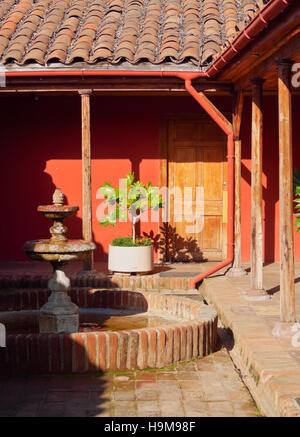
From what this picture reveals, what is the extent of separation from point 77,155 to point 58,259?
15.8ft

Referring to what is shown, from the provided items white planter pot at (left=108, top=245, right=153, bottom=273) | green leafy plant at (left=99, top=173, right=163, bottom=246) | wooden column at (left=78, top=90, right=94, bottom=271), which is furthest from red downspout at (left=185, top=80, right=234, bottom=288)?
wooden column at (left=78, top=90, right=94, bottom=271)

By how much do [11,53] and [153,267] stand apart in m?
3.51

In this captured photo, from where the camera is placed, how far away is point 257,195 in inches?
314

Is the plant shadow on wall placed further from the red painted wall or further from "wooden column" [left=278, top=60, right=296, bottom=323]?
"wooden column" [left=278, top=60, right=296, bottom=323]

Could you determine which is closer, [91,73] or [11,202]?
[91,73]

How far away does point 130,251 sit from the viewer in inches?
378

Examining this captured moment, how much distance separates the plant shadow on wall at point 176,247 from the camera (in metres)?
11.1

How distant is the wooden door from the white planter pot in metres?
1.47

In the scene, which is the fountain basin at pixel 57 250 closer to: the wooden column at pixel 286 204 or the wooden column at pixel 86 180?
the wooden column at pixel 286 204

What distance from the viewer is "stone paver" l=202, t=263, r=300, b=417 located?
15.3 feet

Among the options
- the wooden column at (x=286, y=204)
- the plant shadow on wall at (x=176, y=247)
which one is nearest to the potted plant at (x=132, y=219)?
the plant shadow on wall at (x=176, y=247)

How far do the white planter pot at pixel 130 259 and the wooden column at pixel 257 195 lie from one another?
2.03 metres
